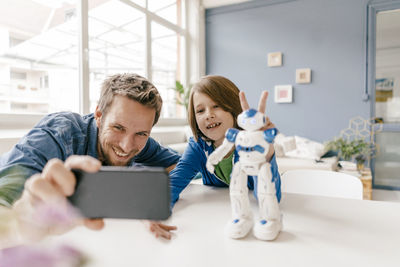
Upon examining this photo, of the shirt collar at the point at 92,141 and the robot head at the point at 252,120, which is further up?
the robot head at the point at 252,120

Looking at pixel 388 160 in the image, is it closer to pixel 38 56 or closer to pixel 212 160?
pixel 212 160

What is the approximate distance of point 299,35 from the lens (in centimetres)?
400

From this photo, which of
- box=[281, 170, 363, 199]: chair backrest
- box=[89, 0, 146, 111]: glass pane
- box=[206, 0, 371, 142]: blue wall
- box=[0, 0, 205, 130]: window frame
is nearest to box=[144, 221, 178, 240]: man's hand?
box=[281, 170, 363, 199]: chair backrest

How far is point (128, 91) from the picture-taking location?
758mm

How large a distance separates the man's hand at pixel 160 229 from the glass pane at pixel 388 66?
3.99 metres

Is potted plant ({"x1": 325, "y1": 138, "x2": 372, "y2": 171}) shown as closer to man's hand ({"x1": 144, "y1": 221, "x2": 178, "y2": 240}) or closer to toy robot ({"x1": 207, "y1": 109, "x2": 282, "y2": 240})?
toy robot ({"x1": 207, "y1": 109, "x2": 282, "y2": 240})

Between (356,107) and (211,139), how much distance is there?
11.7 ft

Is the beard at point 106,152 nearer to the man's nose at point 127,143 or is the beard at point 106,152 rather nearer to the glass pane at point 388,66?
the man's nose at point 127,143

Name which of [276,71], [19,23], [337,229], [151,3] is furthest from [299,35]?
[337,229]

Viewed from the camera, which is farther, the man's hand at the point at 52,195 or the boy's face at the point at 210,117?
the boy's face at the point at 210,117

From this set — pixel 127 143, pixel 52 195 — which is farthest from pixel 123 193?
pixel 127 143

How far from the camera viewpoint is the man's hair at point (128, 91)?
752 mm

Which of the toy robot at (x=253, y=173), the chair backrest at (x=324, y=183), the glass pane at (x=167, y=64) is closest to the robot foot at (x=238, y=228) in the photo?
the toy robot at (x=253, y=173)

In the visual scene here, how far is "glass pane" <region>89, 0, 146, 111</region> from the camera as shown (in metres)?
2.93
